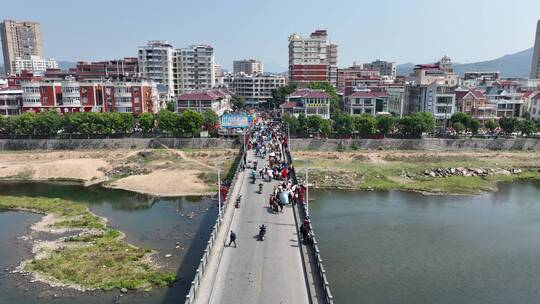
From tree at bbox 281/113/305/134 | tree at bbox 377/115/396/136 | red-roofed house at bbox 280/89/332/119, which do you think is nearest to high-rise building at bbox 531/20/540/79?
red-roofed house at bbox 280/89/332/119

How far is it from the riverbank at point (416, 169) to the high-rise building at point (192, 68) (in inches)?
2735

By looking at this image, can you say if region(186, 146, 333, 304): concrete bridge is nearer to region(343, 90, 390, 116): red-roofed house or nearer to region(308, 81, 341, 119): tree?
region(308, 81, 341, 119): tree

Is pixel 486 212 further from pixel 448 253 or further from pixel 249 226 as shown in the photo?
pixel 249 226

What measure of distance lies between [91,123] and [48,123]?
701cm

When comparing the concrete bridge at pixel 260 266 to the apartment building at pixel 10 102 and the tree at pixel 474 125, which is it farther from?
the apartment building at pixel 10 102

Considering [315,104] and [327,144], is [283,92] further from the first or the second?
[327,144]

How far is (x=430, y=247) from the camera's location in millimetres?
31984

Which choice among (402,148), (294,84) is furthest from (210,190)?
(294,84)

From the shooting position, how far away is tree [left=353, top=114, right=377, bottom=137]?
70.6 m

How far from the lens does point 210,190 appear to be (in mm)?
49062

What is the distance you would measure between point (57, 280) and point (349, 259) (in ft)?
64.3

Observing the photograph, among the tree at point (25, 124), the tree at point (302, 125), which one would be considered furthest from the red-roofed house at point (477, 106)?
the tree at point (25, 124)

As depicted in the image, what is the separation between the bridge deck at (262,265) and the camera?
60.2 feet

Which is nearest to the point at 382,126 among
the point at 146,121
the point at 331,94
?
the point at 331,94
